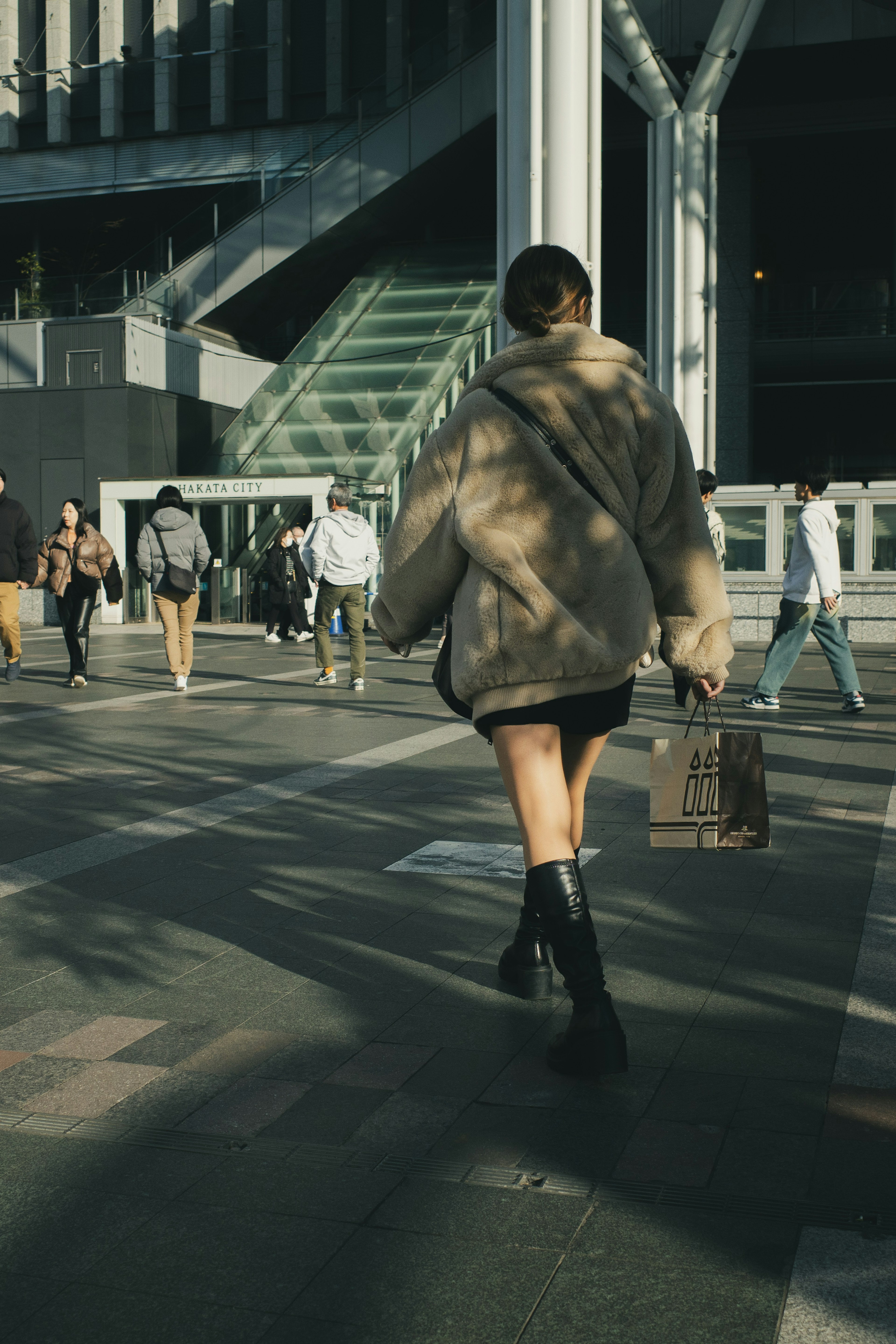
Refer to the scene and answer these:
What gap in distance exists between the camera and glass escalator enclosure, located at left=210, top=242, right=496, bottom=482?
25.6m

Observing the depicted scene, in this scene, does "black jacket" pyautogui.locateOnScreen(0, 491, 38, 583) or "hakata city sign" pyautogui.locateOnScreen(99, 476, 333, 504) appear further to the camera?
"hakata city sign" pyautogui.locateOnScreen(99, 476, 333, 504)

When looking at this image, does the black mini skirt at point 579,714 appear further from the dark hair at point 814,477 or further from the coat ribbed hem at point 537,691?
the dark hair at point 814,477

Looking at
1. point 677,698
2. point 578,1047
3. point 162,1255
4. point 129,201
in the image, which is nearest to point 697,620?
point 677,698

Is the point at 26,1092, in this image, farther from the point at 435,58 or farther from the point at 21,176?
the point at 21,176

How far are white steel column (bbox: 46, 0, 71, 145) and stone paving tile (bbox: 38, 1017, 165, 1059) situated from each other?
1359 inches

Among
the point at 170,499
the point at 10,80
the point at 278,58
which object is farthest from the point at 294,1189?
the point at 10,80

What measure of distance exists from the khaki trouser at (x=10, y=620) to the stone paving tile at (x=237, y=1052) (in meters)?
9.36

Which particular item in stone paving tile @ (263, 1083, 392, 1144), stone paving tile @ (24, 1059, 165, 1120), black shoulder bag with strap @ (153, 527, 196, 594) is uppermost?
black shoulder bag with strap @ (153, 527, 196, 594)

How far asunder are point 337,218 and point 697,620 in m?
28.6

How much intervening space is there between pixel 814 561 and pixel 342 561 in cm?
392

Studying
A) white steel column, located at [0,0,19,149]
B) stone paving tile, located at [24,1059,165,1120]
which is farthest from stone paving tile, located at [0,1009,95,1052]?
white steel column, located at [0,0,19,149]

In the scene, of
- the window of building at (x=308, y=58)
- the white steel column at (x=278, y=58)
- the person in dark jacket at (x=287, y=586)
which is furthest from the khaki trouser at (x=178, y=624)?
the window of building at (x=308, y=58)

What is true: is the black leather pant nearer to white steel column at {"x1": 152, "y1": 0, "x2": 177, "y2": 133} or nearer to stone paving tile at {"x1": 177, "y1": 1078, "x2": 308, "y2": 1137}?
stone paving tile at {"x1": 177, "y1": 1078, "x2": 308, "y2": 1137}

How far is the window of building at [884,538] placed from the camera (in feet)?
61.2
